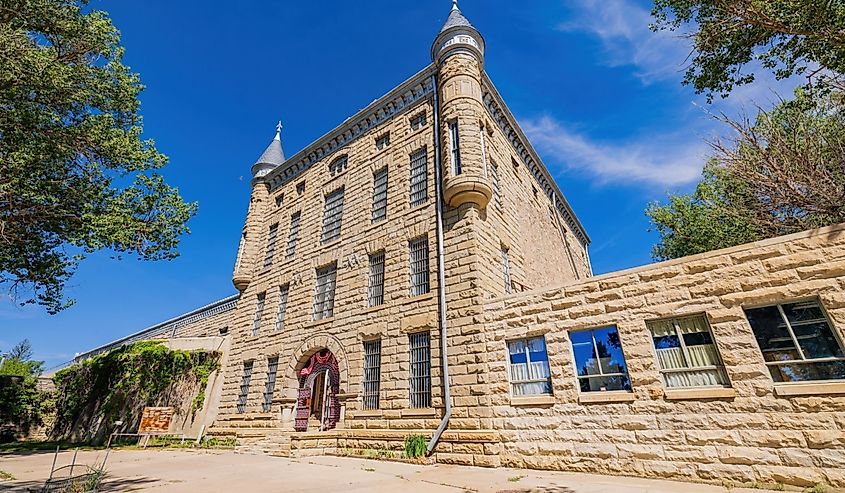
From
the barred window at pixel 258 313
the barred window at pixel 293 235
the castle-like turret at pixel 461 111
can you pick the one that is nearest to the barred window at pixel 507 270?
the castle-like turret at pixel 461 111

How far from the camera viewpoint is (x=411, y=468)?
333 inches

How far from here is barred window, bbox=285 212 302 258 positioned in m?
17.3

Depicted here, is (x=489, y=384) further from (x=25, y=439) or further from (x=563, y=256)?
(x=25, y=439)

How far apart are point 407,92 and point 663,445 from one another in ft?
44.8

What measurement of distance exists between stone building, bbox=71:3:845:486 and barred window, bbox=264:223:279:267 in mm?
115

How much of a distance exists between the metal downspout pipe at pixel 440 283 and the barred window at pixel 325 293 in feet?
17.2

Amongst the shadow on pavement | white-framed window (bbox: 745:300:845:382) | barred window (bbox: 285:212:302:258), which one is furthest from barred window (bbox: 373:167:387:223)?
white-framed window (bbox: 745:300:845:382)

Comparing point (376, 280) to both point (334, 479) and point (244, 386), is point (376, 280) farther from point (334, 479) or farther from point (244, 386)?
point (244, 386)

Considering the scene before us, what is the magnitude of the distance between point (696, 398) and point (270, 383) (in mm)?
14130

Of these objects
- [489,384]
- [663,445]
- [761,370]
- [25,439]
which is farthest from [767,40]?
[25,439]

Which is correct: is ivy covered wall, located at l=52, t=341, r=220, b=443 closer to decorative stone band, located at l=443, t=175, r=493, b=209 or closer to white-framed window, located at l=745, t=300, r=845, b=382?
decorative stone band, located at l=443, t=175, r=493, b=209

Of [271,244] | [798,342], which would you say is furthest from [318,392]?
[798,342]

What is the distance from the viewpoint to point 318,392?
14031 millimetres

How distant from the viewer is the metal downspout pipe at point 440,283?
373 inches
